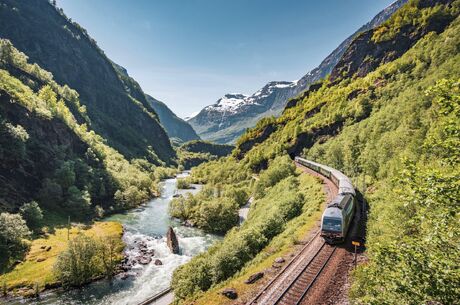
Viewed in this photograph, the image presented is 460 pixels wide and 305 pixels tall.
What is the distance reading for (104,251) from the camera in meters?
55.2

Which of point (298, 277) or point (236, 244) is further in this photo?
point (236, 244)

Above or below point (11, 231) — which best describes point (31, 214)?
above

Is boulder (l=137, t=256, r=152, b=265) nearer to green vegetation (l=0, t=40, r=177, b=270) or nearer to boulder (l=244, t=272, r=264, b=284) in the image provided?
green vegetation (l=0, t=40, r=177, b=270)

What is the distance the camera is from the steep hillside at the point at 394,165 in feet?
39.6

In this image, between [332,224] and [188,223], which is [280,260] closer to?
[332,224]

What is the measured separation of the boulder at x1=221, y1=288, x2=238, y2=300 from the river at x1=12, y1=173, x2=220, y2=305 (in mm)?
23608

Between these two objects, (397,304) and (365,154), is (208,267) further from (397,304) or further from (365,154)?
(365,154)

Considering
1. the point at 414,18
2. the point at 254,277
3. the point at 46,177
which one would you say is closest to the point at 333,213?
the point at 254,277

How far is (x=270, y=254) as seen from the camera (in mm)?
35969

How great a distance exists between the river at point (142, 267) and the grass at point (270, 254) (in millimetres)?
20214

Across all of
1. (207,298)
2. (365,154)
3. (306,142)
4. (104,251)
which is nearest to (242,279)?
(207,298)

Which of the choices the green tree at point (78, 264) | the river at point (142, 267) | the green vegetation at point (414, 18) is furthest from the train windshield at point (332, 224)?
the green vegetation at point (414, 18)

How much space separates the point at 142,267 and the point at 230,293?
36860 mm

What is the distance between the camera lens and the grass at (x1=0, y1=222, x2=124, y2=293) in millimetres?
49219
